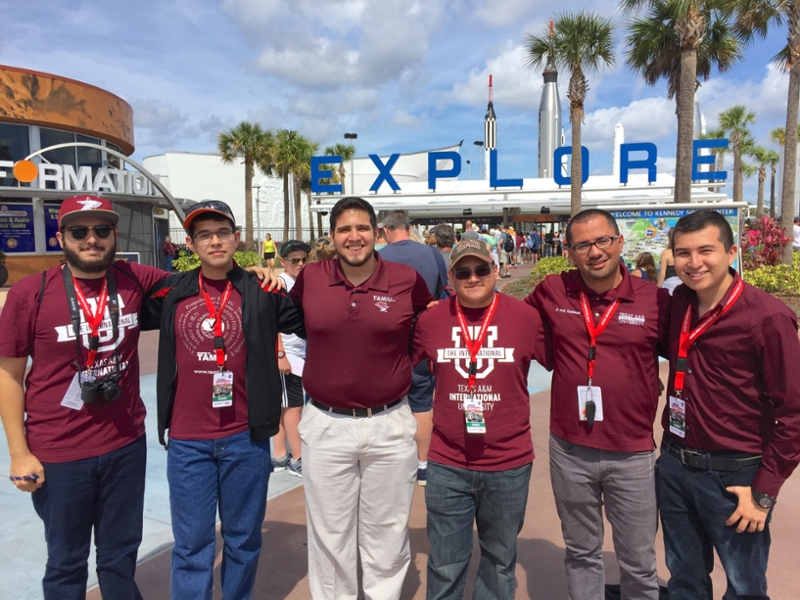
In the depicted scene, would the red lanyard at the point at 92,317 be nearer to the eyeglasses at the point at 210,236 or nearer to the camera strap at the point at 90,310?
the camera strap at the point at 90,310

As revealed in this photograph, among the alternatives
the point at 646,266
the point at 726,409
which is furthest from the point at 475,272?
the point at 646,266

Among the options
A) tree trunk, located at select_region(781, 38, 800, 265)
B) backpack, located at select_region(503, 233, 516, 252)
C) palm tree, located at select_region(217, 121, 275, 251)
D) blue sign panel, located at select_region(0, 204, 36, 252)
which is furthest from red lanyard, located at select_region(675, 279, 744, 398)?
palm tree, located at select_region(217, 121, 275, 251)

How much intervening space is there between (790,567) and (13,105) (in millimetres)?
23366

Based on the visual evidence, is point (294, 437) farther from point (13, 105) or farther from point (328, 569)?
point (13, 105)

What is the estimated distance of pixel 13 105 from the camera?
19.1m

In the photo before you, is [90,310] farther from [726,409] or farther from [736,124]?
[736,124]

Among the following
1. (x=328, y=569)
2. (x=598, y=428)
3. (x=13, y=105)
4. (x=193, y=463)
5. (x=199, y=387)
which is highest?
(x=13, y=105)

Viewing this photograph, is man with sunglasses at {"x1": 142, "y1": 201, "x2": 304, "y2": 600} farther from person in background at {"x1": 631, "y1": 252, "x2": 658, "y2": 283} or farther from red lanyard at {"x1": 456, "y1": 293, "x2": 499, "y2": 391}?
person in background at {"x1": 631, "y1": 252, "x2": 658, "y2": 283}

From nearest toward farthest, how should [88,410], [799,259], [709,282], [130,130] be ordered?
[709,282] → [88,410] → [799,259] → [130,130]

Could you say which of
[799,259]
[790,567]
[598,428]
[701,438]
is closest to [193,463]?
[598,428]

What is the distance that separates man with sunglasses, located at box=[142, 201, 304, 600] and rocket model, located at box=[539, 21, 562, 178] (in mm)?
50506

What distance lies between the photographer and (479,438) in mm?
2568

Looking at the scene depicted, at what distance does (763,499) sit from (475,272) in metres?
1.44

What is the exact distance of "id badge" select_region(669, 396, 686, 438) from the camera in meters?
2.41
